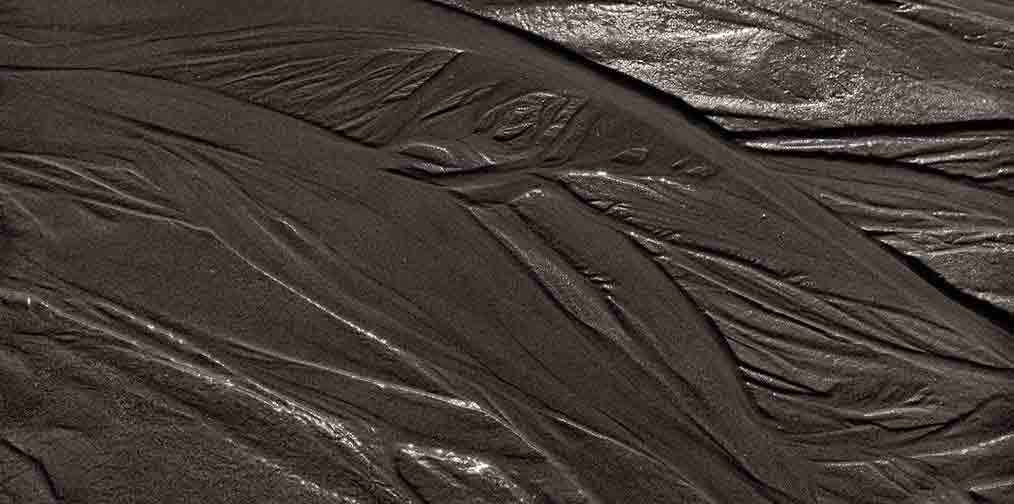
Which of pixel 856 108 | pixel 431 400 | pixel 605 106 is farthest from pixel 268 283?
pixel 856 108

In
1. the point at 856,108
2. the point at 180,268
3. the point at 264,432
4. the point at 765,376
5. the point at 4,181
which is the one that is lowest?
the point at 264,432

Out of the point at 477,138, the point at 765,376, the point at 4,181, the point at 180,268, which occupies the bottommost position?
the point at 765,376

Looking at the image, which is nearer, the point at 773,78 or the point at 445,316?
the point at 445,316

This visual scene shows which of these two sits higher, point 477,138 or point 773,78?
point 773,78

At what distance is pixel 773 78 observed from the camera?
1972 millimetres

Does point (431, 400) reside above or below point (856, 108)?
below

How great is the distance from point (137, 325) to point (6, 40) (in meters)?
0.75

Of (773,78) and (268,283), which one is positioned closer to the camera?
(268,283)

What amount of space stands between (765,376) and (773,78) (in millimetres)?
685

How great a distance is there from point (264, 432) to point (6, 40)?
1088 millimetres

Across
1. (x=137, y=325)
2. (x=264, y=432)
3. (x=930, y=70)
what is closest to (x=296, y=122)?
(x=137, y=325)

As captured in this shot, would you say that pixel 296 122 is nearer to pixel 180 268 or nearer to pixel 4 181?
pixel 180 268

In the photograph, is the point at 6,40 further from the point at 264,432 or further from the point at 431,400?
the point at 431,400

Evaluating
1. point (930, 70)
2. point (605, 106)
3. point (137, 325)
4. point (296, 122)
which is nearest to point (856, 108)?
point (930, 70)
